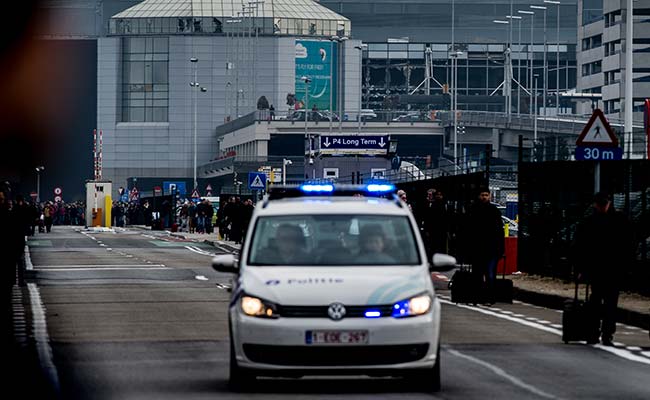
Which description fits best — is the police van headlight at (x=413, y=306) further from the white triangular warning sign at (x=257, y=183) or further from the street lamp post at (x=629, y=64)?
the white triangular warning sign at (x=257, y=183)

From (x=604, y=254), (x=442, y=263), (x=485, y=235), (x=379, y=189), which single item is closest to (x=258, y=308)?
(x=442, y=263)

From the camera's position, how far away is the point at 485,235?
2745 cm

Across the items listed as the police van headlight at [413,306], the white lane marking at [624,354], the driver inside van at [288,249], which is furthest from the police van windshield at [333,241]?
the white lane marking at [624,354]

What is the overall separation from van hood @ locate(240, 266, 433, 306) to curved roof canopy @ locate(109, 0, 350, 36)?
158457 millimetres

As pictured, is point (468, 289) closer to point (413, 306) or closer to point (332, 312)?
point (413, 306)

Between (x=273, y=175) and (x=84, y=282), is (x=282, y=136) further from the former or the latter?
(x=84, y=282)

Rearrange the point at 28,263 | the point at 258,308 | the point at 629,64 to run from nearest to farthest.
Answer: the point at 258,308, the point at 28,263, the point at 629,64

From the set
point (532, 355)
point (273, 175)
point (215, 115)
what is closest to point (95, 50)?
point (215, 115)

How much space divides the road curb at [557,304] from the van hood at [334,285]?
10.5m

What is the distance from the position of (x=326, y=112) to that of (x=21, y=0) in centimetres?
15210

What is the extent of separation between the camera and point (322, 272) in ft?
45.3

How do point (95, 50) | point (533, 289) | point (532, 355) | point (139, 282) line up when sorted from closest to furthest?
point (532, 355)
point (533, 289)
point (139, 282)
point (95, 50)

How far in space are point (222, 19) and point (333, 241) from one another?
163m

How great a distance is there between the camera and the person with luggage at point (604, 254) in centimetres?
1977
